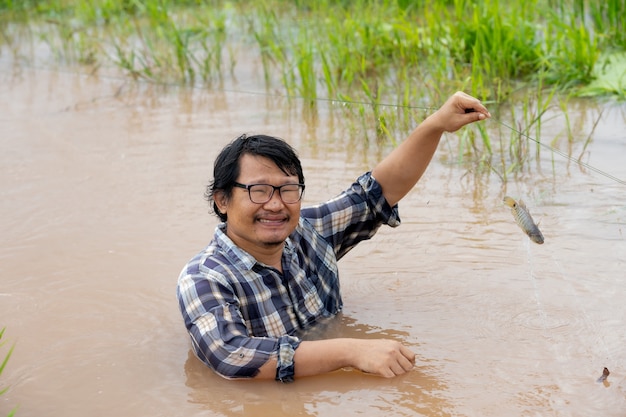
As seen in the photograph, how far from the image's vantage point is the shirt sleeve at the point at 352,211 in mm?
3602

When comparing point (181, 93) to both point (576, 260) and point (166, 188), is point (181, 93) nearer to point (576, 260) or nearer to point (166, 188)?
point (166, 188)

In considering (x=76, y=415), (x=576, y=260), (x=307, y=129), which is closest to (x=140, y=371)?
(x=76, y=415)

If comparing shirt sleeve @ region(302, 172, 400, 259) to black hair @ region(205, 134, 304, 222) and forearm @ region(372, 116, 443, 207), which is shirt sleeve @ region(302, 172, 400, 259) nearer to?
forearm @ region(372, 116, 443, 207)

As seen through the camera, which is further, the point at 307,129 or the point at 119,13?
the point at 119,13

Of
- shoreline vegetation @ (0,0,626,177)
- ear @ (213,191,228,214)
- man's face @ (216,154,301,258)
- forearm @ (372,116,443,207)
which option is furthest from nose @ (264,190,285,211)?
shoreline vegetation @ (0,0,626,177)

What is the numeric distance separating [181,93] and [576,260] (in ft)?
12.8

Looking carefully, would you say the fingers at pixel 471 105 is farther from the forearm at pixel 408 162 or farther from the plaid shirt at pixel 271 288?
the plaid shirt at pixel 271 288

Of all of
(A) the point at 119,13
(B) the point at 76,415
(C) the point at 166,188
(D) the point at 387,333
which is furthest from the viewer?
(A) the point at 119,13

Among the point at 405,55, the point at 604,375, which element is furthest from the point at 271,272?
the point at 405,55

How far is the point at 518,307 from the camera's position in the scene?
372cm

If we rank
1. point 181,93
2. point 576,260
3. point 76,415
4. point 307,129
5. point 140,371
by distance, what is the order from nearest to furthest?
point 76,415 < point 140,371 < point 576,260 < point 307,129 < point 181,93

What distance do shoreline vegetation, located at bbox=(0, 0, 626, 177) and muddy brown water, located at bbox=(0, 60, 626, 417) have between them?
230 millimetres

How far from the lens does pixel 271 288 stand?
10.9 ft

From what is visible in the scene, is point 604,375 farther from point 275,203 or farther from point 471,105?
point 275,203
